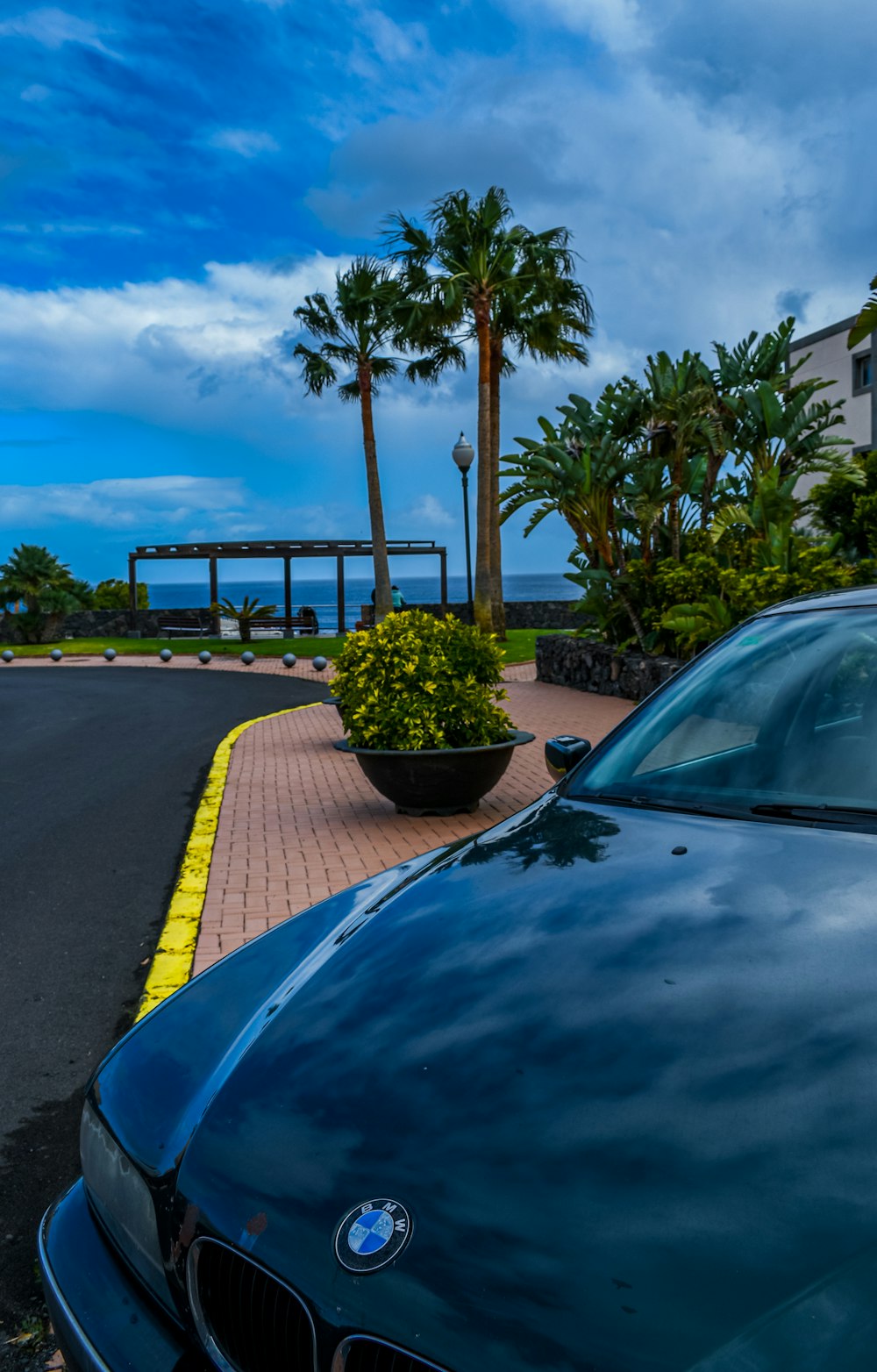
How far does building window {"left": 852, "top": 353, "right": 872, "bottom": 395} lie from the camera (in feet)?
137

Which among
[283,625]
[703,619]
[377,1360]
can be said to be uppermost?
[283,625]

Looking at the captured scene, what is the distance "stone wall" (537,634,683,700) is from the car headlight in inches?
528

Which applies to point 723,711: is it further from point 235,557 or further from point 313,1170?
point 235,557

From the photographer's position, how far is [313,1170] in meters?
1.64

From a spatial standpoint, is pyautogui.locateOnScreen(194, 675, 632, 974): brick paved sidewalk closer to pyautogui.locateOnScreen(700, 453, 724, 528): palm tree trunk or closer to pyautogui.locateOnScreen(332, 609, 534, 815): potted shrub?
pyautogui.locateOnScreen(332, 609, 534, 815): potted shrub

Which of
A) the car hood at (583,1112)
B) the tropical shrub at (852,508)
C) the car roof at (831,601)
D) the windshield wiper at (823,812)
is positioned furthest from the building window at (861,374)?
the car hood at (583,1112)

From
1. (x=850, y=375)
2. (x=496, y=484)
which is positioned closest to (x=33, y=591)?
(x=496, y=484)

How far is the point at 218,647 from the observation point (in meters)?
34.9

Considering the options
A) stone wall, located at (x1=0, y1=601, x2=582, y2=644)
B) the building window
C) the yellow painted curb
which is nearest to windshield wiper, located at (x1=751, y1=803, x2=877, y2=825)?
the yellow painted curb

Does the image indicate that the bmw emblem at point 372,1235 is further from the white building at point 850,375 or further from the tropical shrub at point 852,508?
the white building at point 850,375

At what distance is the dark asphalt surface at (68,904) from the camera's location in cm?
324

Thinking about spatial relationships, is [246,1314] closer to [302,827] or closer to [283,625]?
[302,827]

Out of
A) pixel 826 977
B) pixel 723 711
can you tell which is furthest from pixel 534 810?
pixel 826 977

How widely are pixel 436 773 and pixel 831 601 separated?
4641 mm
